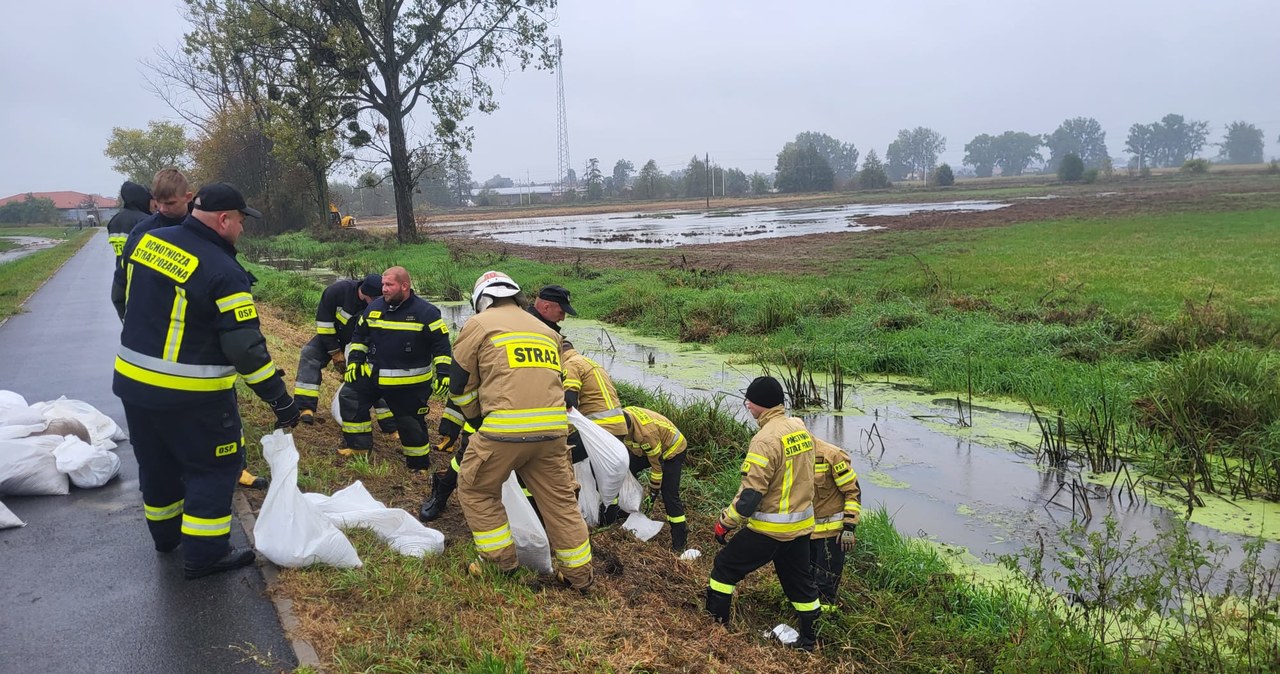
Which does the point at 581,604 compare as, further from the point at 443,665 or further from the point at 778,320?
the point at 778,320

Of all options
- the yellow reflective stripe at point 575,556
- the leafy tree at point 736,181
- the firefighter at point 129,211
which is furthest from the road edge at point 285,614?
the leafy tree at point 736,181

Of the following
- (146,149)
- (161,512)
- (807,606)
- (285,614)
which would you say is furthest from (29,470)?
(146,149)

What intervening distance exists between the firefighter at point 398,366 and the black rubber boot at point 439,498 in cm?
78

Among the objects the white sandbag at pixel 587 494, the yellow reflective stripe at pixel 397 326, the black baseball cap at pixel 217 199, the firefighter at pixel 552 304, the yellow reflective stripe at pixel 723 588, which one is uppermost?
the black baseball cap at pixel 217 199

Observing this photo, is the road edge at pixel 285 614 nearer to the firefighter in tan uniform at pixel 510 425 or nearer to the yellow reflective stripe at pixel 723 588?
the firefighter in tan uniform at pixel 510 425

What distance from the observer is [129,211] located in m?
6.30

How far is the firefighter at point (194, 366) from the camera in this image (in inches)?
141

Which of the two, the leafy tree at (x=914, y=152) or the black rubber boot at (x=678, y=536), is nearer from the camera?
the black rubber boot at (x=678, y=536)

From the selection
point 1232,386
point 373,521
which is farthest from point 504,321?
point 1232,386

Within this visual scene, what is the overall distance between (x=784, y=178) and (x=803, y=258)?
262 ft

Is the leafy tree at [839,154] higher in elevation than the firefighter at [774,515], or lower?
higher

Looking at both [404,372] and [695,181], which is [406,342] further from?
[695,181]

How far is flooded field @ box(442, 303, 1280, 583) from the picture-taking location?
5426 mm

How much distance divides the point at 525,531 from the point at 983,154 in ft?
594
